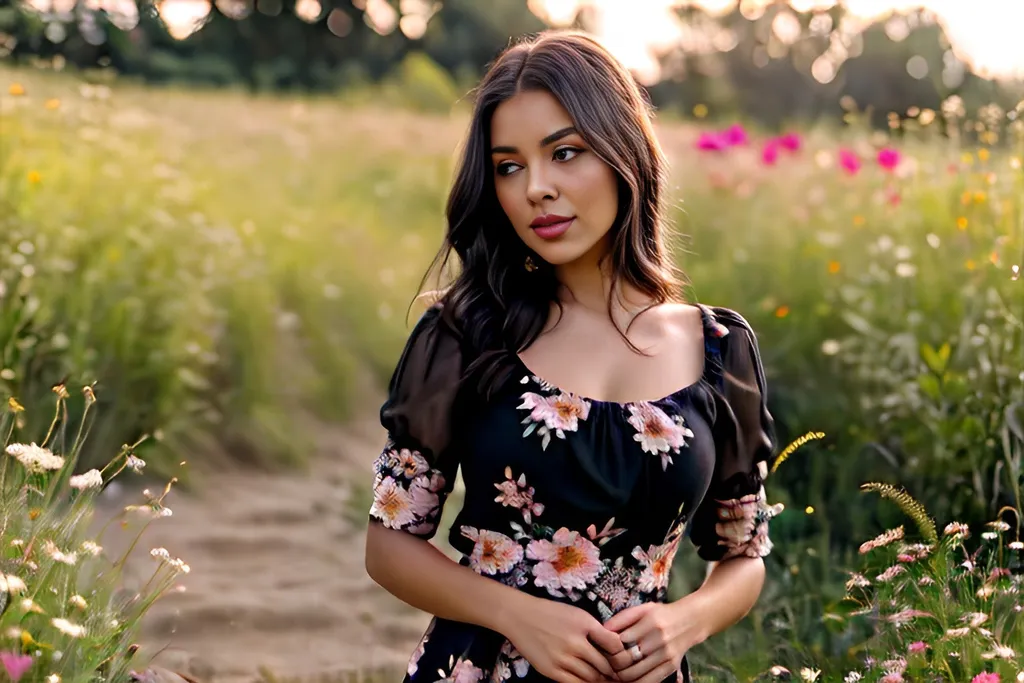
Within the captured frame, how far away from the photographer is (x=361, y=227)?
347 inches

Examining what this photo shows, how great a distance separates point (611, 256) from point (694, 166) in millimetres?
6189

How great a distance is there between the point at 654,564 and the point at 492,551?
0.29 metres

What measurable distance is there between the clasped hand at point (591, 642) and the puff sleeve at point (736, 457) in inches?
Result: 13.4

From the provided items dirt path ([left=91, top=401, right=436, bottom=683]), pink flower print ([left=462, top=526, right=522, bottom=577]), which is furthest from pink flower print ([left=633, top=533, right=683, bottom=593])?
dirt path ([left=91, top=401, right=436, bottom=683])

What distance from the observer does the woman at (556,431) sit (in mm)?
1977

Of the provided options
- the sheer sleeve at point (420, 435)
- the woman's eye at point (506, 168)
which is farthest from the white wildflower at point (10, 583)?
the woman's eye at point (506, 168)

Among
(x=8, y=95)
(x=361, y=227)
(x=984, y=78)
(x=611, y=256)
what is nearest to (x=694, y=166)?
(x=361, y=227)

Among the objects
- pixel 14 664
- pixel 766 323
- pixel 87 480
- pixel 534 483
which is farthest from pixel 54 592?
pixel 766 323

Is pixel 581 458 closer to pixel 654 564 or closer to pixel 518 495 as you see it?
pixel 518 495

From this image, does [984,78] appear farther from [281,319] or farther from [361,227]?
[361,227]

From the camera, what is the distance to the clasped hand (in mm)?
1882

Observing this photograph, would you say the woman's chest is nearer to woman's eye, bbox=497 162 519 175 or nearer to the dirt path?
Result: woman's eye, bbox=497 162 519 175

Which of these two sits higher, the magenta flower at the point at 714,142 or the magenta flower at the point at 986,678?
the magenta flower at the point at 714,142

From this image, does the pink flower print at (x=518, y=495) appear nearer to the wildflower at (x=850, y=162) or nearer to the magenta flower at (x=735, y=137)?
the wildflower at (x=850, y=162)
